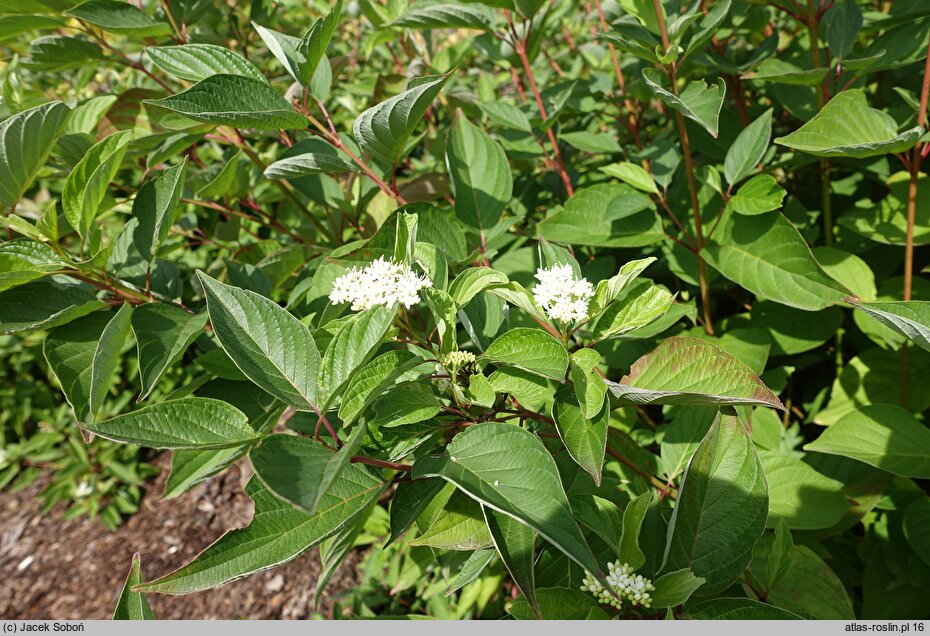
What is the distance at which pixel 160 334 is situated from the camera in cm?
102

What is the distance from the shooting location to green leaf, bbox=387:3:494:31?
3.97ft

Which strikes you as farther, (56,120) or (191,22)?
(191,22)

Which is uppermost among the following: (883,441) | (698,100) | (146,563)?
(698,100)

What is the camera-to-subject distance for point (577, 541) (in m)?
0.65

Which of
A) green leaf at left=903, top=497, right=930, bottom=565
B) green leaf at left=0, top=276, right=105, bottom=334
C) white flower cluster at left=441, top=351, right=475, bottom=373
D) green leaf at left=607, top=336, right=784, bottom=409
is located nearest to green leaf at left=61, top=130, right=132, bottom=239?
green leaf at left=0, top=276, right=105, bottom=334

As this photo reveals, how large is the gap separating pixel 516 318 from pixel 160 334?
650mm

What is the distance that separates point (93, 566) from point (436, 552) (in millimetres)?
2106

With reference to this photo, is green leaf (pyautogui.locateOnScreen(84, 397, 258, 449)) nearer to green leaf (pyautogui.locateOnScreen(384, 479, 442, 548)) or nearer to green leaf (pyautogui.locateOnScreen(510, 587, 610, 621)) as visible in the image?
green leaf (pyautogui.locateOnScreen(384, 479, 442, 548))

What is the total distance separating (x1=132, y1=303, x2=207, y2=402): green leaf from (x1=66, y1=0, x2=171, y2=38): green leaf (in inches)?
23.9

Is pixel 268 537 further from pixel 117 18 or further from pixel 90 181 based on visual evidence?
pixel 117 18

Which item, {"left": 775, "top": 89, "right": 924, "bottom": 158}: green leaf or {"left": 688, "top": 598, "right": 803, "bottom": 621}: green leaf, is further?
{"left": 775, "top": 89, "right": 924, "bottom": 158}: green leaf

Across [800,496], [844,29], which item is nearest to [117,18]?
[844,29]
